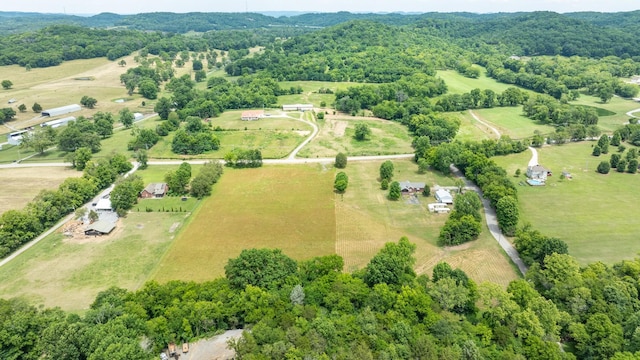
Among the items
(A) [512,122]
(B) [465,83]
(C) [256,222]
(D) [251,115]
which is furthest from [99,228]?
(B) [465,83]

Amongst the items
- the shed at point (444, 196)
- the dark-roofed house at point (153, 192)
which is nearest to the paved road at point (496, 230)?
the shed at point (444, 196)

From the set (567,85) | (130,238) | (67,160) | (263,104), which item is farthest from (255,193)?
(567,85)

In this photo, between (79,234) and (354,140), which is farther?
(354,140)

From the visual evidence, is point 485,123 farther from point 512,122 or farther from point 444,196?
point 444,196

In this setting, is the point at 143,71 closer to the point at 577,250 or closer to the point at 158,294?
the point at 158,294

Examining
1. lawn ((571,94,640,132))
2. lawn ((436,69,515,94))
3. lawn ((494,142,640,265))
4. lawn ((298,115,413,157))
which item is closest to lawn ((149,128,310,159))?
lawn ((298,115,413,157))

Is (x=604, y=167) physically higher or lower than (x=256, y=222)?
higher

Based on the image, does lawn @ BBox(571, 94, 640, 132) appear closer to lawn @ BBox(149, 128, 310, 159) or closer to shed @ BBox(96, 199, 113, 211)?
lawn @ BBox(149, 128, 310, 159)
